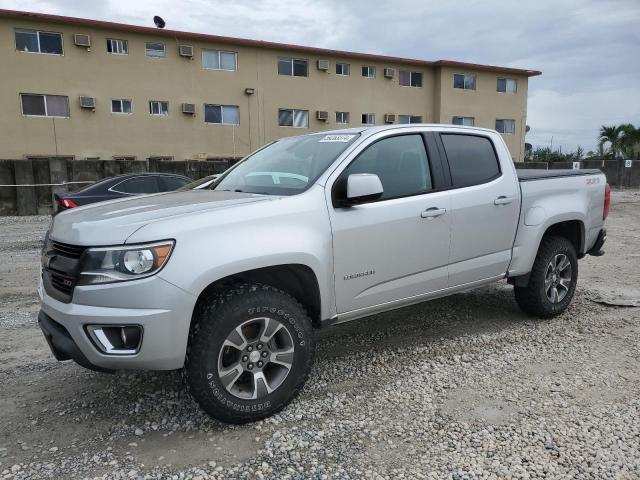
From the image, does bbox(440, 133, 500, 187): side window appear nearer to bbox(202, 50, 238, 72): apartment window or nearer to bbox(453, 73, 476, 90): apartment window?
bbox(202, 50, 238, 72): apartment window

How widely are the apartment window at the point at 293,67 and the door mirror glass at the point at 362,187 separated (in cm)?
2317

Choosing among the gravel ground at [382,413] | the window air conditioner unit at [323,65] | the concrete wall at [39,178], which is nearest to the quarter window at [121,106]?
the concrete wall at [39,178]

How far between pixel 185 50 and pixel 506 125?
2023cm

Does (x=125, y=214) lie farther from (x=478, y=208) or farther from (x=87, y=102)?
(x=87, y=102)

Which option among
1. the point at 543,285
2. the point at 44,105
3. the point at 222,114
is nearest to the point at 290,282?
the point at 543,285

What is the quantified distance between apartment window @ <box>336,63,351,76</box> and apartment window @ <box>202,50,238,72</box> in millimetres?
5620

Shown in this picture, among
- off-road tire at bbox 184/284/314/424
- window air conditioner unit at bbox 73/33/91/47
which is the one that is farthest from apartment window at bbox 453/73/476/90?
off-road tire at bbox 184/284/314/424

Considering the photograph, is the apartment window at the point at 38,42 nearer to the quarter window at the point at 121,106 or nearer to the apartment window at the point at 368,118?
the quarter window at the point at 121,106

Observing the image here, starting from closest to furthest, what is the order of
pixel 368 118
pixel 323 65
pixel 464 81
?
pixel 323 65
pixel 368 118
pixel 464 81

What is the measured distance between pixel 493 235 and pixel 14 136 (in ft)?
72.8

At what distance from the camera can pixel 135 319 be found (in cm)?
248

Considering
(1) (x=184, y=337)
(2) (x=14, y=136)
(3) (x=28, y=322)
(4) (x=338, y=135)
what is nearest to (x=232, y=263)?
(1) (x=184, y=337)

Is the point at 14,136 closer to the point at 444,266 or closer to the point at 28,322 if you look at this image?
the point at 28,322

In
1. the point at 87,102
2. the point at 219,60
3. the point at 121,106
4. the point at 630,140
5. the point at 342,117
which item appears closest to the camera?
the point at 87,102
